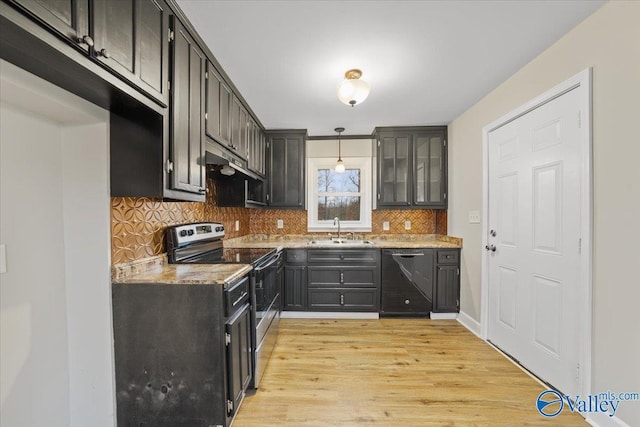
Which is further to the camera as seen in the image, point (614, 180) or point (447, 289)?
point (447, 289)

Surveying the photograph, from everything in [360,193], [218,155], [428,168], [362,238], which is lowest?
[362,238]

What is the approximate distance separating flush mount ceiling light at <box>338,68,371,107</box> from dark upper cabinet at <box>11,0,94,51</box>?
5.04 feet

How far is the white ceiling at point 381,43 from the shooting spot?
1.50m

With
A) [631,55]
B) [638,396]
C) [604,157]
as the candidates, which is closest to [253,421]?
[638,396]

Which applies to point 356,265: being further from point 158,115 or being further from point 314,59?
point 158,115

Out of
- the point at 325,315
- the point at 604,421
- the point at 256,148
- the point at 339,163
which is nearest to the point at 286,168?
the point at 256,148

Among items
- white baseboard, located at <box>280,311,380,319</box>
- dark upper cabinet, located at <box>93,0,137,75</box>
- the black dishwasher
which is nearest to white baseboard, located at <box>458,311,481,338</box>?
the black dishwasher

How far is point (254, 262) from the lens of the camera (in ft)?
6.37

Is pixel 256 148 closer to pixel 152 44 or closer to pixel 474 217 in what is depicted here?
pixel 152 44

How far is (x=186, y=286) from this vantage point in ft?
4.60

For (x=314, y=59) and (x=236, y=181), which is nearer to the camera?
(x=314, y=59)

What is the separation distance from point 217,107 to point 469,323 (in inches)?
131

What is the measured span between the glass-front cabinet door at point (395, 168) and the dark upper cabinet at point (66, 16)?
3.08 m

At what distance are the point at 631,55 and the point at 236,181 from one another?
303cm
